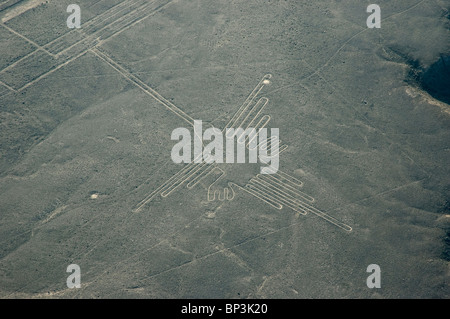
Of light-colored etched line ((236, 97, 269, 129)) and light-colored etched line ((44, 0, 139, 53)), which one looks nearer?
light-colored etched line ((236, 97, 269, 129))

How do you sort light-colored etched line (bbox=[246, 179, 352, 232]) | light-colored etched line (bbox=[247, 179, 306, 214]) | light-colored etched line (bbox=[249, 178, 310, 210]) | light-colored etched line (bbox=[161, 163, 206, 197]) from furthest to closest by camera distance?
light-colored etched line (bbox=[161, 163, 206, 197]) → light-colored etched line (bbox=[249, 178, 310, 210]) → light-colored etched line (bbox=[247, 179, 306, 214]) → light-colored etched line (bbox=[246, 179, 352, 232])

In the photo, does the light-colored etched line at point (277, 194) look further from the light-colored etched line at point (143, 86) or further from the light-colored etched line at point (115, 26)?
the light-colored etched line at point (115, 26)

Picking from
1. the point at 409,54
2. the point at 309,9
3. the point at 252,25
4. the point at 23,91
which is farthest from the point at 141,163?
the point at 409,54

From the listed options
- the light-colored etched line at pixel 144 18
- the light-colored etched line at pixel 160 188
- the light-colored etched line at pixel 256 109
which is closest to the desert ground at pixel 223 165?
the light-colored etched line at pixel 160 188

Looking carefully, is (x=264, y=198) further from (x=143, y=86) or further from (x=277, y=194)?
Result: (x=143, y=86)

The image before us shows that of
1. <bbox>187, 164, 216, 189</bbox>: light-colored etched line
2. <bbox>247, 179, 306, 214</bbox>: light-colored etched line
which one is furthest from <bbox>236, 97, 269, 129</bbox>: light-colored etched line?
<bbox>247, 179, 306, 214</bbox>: light-colored etched line

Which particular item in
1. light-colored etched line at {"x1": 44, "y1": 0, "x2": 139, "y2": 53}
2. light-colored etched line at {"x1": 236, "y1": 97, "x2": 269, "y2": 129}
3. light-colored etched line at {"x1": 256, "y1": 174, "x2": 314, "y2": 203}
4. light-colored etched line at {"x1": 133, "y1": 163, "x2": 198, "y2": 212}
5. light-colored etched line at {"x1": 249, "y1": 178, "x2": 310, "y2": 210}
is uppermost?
light-colored etched line at {"x1": 44, "y1": 0, "x2": 139, "y2": 53}

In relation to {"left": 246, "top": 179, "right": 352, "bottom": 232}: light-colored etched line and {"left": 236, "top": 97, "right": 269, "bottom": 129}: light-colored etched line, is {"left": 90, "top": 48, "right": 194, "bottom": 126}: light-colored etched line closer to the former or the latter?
{"left": 236, "top": 97, "right": 269, "bottom": 129}: light-colored etched line

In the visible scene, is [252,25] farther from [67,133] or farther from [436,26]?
[67,133]

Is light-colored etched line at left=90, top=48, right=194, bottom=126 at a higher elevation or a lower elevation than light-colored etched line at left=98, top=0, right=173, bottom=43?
lower
